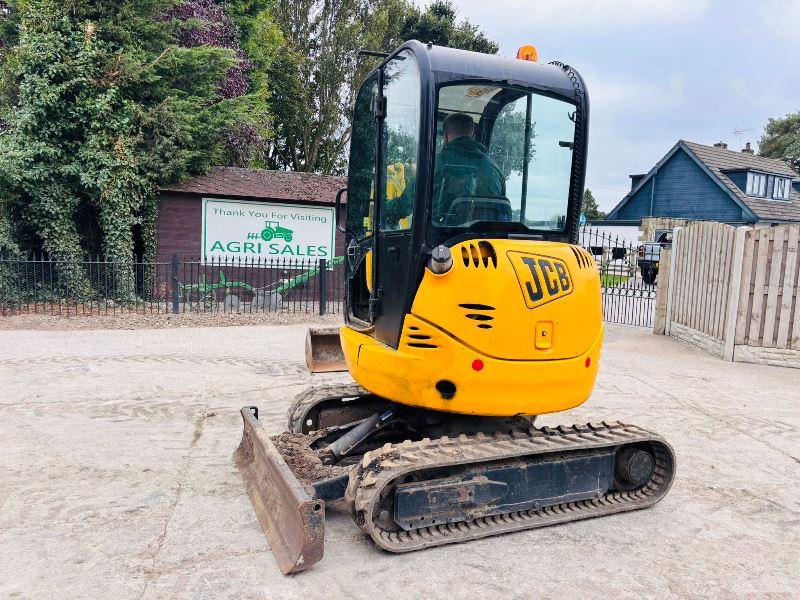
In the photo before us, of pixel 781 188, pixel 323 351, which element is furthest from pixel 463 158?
pixel 781 188

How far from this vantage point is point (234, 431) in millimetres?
5410

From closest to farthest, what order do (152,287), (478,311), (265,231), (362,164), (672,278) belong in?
(478,311), (362,164), (672,278), (152,287), (265,231)

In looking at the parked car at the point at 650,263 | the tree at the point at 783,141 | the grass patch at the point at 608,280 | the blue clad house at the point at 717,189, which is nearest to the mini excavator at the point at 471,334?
the grass patch at the point at 608,280

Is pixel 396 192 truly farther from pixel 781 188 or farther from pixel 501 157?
pixel 781 188

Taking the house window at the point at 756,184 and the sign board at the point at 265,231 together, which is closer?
the sign board at the point at 265,231

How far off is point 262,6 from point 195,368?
17600mm

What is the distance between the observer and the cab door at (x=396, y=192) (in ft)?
11.6

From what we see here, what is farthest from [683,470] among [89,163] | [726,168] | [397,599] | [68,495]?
[726,168]

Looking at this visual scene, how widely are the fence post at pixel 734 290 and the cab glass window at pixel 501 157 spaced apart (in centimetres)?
664

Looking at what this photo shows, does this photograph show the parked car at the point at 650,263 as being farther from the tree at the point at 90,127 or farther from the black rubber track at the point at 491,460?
the black rubber track at the point at 491,460

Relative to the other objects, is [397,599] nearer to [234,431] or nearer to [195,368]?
[234,431]

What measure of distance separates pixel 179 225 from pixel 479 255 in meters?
13.4

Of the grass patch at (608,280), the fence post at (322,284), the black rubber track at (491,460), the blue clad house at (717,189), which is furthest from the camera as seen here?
the blue clad house at (717,189)

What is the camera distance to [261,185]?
16188 mm
